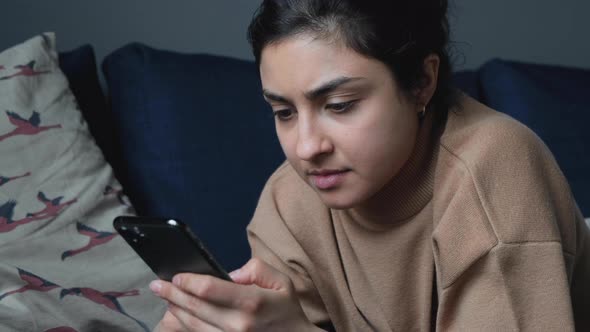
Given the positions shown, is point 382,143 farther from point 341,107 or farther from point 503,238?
point 503,238

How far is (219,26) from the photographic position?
2.01 metres

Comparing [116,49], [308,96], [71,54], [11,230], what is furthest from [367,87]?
[116,49]

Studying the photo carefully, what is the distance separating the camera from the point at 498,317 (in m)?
1.01

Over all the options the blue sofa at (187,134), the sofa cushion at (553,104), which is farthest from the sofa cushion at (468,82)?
the blue sofa at (187,134)

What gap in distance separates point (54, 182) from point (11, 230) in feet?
0.48

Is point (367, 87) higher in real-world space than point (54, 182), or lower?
higher

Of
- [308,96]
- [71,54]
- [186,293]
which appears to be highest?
[308,96]

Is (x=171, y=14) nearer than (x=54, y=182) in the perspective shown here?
No

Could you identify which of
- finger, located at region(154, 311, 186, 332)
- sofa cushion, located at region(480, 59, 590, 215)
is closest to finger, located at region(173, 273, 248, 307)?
finger, located at region(154, 311, 186, 332)

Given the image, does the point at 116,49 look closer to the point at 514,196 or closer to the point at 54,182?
the point at 54,182

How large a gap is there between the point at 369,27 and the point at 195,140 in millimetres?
729

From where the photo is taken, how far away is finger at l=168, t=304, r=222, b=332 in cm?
97

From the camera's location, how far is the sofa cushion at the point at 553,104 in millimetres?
1864

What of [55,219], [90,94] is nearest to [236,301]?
[55,219]
